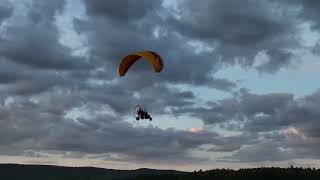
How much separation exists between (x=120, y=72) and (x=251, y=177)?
467 ft

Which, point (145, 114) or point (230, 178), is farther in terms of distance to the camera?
point (230, 178)

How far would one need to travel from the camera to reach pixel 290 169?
19800 centimetres

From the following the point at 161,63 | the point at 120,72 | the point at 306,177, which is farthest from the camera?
the point at 306,177

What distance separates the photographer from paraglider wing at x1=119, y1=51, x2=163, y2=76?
52531mm

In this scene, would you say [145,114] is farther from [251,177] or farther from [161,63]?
[251,177]

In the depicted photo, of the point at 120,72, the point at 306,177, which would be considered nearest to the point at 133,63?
the point at 120,72

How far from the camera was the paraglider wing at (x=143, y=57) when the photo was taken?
52.5 m

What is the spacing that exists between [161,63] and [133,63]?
8478mm

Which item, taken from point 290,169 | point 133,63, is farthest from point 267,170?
point 133,63

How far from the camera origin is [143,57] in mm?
53844

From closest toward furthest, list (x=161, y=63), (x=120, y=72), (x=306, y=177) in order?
(x=161, y=63) → (x=120, y=72) → (x=306, y=177)

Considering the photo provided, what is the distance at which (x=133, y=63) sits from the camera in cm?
6091

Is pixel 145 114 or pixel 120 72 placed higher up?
pixel 120 72

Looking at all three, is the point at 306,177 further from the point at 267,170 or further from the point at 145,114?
the point at 145,114
